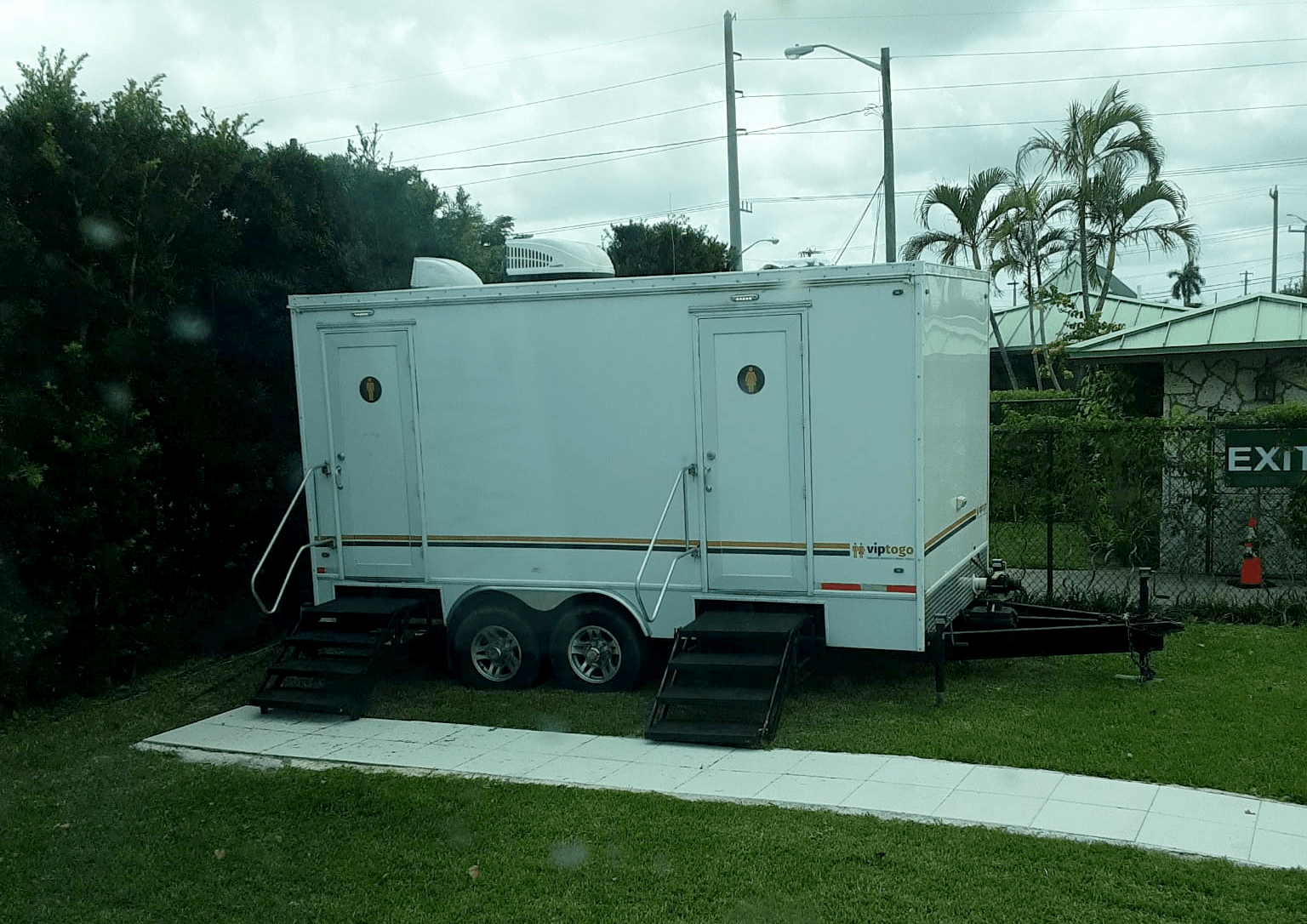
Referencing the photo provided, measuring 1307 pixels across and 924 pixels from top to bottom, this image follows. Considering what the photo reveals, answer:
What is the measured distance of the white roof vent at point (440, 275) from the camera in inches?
376

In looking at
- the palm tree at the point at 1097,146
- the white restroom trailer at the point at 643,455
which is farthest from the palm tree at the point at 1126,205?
the white restroom trailer at the point at 643,455

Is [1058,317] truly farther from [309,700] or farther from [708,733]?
[309,700]

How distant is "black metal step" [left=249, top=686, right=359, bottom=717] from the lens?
869cm

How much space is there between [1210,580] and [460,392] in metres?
7.11

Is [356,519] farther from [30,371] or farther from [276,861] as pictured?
[276,861]

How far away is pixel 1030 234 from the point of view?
21.0m

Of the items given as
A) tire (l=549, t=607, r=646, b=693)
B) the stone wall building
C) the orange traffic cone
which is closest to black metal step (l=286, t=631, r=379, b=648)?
tire (l=549, t=607, r=646, b=693)

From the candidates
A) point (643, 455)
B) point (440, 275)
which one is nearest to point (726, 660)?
point (643, 455)

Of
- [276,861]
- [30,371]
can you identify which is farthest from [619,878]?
[30,371]

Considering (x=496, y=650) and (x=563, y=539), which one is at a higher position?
(x=563, y=539)

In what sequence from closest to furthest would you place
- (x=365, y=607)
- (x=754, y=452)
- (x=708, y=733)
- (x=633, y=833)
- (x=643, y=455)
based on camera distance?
(x=633, y=833) < (x=708, y=733) < (x=754, y=452) < (x=643, y=455) < (x=365, y=607)

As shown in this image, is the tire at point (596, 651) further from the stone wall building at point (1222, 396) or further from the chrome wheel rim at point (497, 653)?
the stone wall building at point (1222, 396)

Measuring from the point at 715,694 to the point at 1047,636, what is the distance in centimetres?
243

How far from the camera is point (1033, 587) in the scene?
11609mm
